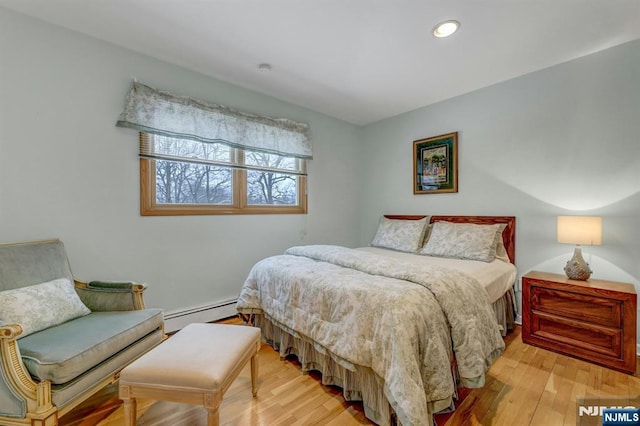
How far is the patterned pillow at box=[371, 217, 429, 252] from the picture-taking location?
10.5ft

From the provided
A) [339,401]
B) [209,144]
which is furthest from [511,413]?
[209,144]

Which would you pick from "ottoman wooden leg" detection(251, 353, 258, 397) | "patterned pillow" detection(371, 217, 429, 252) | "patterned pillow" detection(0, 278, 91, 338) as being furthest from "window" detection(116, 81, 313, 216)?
"ottoman wooden leg" detection(251, 353, 258, 397)

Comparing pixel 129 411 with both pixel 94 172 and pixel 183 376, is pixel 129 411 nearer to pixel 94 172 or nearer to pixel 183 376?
pixel 183 376

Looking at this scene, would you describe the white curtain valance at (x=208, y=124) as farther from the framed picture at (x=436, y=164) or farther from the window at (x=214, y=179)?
the framed picture at (x=436, y=164)

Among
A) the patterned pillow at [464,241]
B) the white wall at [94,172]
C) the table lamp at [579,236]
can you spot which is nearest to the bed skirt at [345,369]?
the patterned pillow at [464,241]

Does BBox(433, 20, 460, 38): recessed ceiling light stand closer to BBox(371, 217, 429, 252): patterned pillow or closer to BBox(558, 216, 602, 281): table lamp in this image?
BBox(558, 216, 602, 281): table lamp

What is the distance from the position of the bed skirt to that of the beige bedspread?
5 cm

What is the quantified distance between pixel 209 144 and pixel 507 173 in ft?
10.2

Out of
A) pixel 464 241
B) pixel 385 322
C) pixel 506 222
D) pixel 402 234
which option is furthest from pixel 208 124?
pixel 506 222

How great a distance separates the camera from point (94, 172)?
215 centimetres

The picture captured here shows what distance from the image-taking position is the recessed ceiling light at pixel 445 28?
6.34 feet

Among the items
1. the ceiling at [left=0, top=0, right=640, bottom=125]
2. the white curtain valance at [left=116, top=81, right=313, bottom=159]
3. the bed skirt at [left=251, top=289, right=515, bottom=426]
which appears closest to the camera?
the bed skirt at [left=251, top=289, right=515, bottom=426]

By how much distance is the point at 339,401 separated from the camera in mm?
1644

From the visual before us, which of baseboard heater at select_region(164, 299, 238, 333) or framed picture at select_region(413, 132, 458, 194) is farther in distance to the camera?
framed picture at select_region(413, 132, 458, 194)
